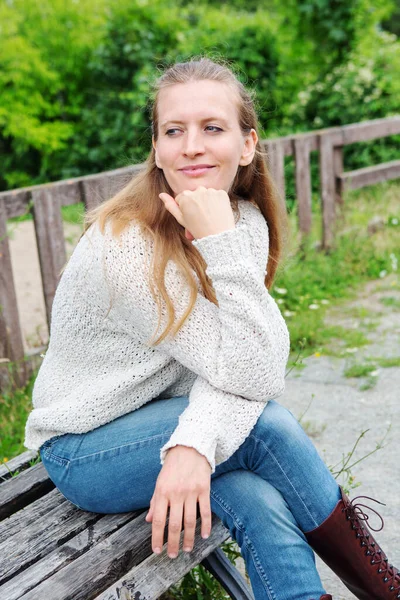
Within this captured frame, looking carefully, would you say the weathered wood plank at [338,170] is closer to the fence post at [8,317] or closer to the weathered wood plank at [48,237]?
the weathered wood plank at [48,237]

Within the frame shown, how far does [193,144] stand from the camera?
2.01 metres

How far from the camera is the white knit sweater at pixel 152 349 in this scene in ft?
6.09

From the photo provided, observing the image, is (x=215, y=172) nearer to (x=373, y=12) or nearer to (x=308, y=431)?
(x=308, y=431)

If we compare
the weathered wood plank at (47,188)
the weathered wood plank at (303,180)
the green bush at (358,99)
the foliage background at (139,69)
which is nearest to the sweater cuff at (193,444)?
the weathered wood plank at (47,188)

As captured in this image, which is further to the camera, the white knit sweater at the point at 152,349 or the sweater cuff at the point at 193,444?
the white knit sweater at the point at 152,349

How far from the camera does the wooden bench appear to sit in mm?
1685

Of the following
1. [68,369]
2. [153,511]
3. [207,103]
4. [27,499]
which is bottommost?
[27,499]

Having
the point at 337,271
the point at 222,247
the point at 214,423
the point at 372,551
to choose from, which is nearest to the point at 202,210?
the point at 222,247

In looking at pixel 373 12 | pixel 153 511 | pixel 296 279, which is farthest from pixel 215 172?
pixel 373 12

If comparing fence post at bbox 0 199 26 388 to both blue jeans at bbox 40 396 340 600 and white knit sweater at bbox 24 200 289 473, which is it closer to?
white knit sweater at bbox 24 200 289 473

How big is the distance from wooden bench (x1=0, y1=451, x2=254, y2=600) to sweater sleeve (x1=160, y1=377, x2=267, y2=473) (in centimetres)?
24

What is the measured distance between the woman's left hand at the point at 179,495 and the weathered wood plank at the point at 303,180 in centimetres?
402

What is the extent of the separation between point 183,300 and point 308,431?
5.47ft

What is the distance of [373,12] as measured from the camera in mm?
8859
